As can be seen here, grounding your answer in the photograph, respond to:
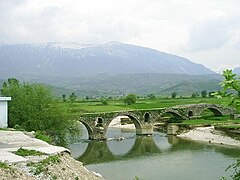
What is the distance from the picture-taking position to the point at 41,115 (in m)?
38.4

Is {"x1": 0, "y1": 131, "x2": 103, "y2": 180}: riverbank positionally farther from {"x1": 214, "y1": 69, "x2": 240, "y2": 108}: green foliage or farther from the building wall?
the building wall

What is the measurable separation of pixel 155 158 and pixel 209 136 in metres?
16.0

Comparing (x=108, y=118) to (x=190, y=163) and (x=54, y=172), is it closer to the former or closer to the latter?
(x=190, y=163)

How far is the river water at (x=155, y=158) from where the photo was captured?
105 ft

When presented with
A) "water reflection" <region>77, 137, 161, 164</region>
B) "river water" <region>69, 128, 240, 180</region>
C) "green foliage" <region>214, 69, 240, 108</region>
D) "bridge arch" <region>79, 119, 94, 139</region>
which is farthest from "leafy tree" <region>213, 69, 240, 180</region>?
"bridge arch" <region>79, 119, 94, 139</region>

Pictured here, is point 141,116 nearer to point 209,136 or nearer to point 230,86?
point 209,136

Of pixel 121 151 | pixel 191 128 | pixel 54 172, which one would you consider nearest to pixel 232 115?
pixel 191 128

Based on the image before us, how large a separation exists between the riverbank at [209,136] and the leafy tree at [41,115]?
1999 cm

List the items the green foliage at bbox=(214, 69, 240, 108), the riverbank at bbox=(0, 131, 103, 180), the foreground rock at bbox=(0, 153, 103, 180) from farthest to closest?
the riverbank at bbox=(0, 131, 103, 180), the foreground rock at bbox=(0, 153, 103, 180), the green foliage at bbox=(214, 69, 240, 108)

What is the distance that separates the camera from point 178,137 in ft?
189

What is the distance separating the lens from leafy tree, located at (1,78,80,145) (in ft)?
124

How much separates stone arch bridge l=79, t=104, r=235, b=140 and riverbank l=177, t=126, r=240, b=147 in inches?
156

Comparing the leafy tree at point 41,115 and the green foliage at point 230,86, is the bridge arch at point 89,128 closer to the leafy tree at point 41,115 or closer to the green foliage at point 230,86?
the leafy tree at point 41,115

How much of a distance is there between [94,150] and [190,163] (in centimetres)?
1346
